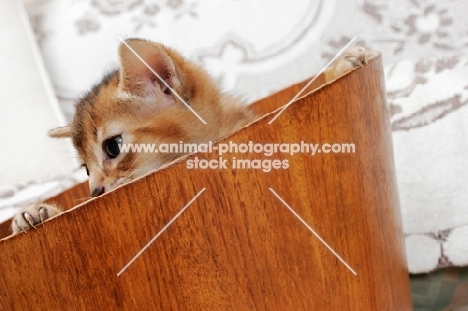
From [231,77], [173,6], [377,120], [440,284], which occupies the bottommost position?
[440,284]

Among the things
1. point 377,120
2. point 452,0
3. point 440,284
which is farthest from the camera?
point 452,0

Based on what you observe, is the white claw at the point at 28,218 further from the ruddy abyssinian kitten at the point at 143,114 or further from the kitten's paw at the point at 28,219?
the ruddy abyssinian kitten at the point at 143,114

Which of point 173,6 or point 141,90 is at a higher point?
point 173,6

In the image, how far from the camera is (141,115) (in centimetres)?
61

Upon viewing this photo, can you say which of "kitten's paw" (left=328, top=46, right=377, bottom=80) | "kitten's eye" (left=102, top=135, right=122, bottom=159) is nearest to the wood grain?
"kitten's paw" (left=328, top=46, right=377, bottom=80)

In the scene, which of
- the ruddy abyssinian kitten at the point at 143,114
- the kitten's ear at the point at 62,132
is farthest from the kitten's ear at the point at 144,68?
the kitten's ear at the point at 62,132

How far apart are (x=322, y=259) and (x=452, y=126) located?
0.43 metres

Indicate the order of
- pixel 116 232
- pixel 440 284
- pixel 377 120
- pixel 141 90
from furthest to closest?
pixel 440 284
pixel 141 90
pixel 377 120
pixel 116 232

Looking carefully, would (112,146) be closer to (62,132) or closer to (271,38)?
(62,132)

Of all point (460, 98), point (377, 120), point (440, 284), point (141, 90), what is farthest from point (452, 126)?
point (141, 90)

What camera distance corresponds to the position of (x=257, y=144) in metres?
0.39

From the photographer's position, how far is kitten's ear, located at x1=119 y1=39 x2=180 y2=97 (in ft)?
1.81

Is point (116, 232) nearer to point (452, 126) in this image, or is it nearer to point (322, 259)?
point (322, 259)

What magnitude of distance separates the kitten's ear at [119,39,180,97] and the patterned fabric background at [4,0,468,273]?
0.80 feet
